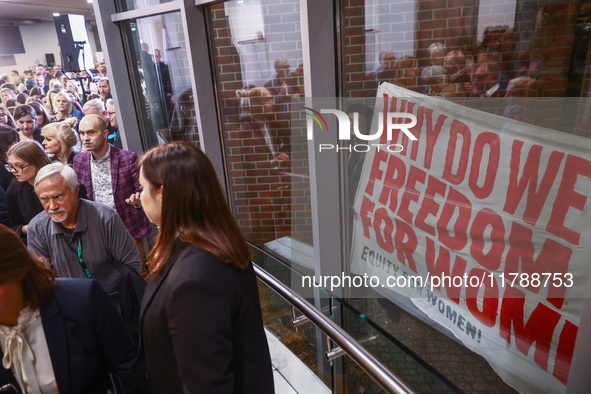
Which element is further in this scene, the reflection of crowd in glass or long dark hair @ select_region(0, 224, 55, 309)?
the reflection of crowd in glass

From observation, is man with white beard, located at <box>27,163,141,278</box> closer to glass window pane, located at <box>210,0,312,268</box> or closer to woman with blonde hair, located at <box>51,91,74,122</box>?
glass window pane, located at <box>210,0,312,268</box>

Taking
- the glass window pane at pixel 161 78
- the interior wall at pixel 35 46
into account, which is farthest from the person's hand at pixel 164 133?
the interior wall at pixel 35 46

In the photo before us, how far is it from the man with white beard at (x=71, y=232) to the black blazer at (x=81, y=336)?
2.64ft

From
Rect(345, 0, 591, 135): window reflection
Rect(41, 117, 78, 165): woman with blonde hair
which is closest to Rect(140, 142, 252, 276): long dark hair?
Rect(345, 0, 591, 135): window reflection

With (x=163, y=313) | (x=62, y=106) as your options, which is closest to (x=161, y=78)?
(x=62, y=106)

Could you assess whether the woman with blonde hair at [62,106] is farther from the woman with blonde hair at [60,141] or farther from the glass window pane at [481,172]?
the glass window pane at [481,172]

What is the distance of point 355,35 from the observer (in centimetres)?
229

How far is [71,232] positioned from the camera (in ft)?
6.89

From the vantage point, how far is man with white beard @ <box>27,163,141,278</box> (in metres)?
2.06

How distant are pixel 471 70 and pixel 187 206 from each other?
1.50m

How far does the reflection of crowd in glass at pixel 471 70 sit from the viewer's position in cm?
172

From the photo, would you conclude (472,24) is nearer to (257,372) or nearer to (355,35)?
(355,35)

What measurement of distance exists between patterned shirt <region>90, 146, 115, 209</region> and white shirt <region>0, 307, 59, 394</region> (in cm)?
207

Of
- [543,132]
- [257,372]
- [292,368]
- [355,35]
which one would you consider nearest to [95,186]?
[292,368]
